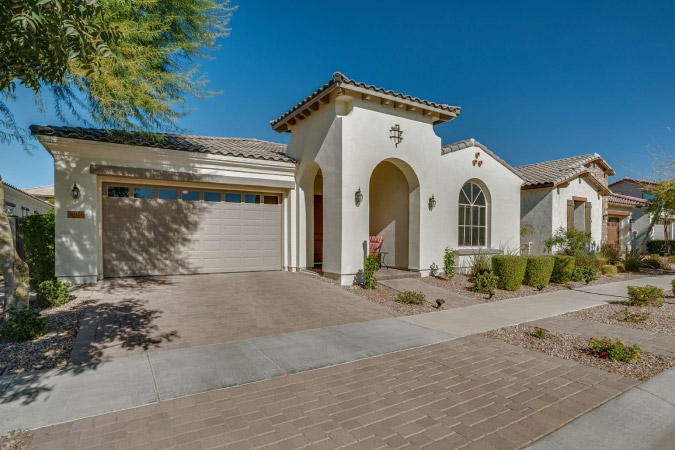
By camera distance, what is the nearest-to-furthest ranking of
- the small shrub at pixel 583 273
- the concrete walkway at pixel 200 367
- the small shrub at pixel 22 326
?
1. the concrete walkway at pixel 200 367
2. the small shrub at pixel 22 326
3. the small shrub at pixel 583 273

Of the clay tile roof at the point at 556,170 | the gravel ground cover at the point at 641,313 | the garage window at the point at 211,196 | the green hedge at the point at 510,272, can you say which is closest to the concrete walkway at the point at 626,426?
the gravel ground cover at the point at 641,313

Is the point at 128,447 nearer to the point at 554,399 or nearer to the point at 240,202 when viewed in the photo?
the point at 554,399

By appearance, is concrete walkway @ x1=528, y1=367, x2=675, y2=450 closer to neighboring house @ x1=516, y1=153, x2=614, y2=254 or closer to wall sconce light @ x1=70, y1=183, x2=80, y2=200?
wall sconce light @ x1=70, y1=183, x2=80, y2=200

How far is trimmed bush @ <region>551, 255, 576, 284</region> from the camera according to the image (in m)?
11.2

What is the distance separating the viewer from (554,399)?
3.62 metres

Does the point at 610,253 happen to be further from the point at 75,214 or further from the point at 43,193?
the point at 43,193

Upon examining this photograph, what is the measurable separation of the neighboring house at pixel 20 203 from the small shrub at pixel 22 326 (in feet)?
50.0

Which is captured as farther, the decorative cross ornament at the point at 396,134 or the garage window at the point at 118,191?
the decorative cross ornament at the point at 396,134

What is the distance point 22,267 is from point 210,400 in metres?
4.88

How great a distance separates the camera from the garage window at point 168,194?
988cm

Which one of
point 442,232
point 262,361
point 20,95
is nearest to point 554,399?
point 262,361

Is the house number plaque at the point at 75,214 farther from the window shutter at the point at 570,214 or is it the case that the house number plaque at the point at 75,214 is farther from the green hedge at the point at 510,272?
the window shutter at the point at 570,214

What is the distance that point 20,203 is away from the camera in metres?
20.4

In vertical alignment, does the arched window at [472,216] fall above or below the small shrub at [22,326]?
above
